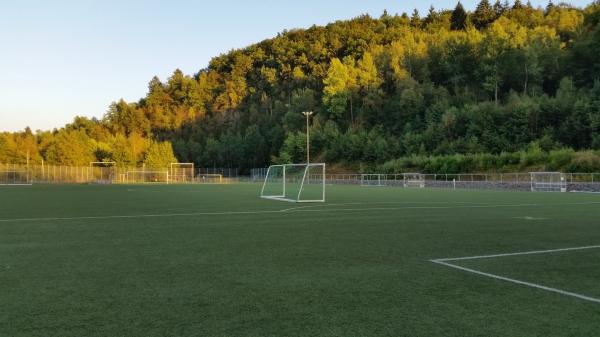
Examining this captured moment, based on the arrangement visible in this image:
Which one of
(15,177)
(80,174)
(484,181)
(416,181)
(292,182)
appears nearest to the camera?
(484,181)

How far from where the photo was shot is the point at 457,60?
97.8m

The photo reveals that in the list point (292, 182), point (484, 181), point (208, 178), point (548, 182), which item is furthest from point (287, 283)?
point (208, 178)

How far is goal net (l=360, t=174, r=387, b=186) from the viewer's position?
55.9 meters

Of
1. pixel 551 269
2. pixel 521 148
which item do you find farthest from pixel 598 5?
pixel 551 269

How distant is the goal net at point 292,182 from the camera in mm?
32719

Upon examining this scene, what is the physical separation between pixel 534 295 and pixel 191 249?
5.41m

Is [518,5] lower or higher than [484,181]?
higher

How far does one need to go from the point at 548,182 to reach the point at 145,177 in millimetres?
57940

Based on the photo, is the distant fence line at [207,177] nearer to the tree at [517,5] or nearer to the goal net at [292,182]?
the goal net at [292,182]

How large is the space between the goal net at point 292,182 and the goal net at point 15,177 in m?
33.7

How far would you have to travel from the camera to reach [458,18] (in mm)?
141250

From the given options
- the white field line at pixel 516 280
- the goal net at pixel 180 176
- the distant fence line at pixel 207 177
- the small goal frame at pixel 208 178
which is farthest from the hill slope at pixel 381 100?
the white field line at pixel 516 280

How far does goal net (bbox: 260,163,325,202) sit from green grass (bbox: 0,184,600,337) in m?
20.1

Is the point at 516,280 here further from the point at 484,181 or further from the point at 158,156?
the point at 158,156
